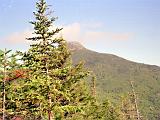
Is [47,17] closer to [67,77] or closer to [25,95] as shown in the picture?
[25,95]

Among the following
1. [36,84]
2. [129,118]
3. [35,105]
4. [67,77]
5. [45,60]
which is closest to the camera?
[36,84]

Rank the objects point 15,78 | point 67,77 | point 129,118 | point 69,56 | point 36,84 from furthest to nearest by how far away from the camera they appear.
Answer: point 129,118, point 69,56, point 67,77, point 15,78, point 36,84

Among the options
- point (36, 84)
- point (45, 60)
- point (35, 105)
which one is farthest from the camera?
point (35, 105)

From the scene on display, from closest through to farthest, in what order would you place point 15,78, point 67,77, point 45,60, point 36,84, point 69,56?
point 36,84 < point 45,60 < point 15,78 < point 67,77 < point 69,56

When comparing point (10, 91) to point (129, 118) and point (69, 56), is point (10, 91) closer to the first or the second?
point (69, 56)

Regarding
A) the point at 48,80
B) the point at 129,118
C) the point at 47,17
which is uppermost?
the point at 47,17

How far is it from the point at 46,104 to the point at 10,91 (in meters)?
6.74

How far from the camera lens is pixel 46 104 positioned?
28906mm

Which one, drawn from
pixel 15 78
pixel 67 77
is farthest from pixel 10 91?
pixel 67 77

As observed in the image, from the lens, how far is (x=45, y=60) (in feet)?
98.8

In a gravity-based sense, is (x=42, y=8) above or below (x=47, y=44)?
above

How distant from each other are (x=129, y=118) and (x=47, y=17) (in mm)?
95346

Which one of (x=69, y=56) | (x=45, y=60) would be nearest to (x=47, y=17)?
(x=45, y=60)

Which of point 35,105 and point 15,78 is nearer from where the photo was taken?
point 35,105
